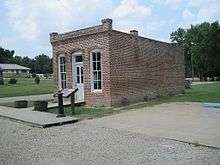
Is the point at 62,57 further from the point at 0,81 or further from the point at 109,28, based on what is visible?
the point at 0,81

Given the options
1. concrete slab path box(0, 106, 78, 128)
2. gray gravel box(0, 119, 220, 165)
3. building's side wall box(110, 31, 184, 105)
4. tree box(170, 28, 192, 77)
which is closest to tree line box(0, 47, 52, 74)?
tree box(170, 28, 192, 77)

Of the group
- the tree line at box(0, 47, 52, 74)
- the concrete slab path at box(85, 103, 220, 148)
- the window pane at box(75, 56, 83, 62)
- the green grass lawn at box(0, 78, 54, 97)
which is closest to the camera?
the concrete slab path at box(85, 103, 220, 148)

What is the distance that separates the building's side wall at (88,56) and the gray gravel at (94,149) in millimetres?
7442

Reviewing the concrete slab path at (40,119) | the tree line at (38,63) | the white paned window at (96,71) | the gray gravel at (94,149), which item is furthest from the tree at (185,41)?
the gray gravel at (94,149)

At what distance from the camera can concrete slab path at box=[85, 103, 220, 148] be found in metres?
11.6

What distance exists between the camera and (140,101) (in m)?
23.4

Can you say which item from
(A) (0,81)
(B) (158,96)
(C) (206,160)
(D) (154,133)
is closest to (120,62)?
(B) (158,96)

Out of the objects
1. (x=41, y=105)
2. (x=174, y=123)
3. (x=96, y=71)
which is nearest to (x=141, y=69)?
(x=96, y=71)

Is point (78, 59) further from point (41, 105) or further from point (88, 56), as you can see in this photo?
point (41, 105)

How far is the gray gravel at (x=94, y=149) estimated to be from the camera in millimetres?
8930

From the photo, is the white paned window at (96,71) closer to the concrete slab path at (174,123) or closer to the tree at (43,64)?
the concrete slab path at (174,123)

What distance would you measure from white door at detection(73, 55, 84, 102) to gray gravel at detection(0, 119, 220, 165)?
9.24 metres

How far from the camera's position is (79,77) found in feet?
75.3

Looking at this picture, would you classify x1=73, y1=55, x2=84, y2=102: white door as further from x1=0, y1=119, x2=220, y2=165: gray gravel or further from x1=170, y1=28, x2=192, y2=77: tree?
x1=170, y1=28, x2=192, y2=77: tree
